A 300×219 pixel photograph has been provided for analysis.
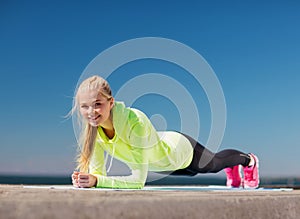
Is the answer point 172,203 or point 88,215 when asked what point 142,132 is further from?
point 88,215

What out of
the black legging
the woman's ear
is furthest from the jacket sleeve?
the black legging

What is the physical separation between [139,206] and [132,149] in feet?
5.38

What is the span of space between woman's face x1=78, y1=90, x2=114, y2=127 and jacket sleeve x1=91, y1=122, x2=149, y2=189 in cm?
20

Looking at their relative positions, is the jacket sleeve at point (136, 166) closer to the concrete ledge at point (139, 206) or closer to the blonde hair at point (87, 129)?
the blonde hair at point (87, 129)

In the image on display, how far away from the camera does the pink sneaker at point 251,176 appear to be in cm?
387

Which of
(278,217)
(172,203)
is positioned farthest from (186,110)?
(172,203)

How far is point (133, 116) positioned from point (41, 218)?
6.00ft

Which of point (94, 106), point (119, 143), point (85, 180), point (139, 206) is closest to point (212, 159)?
point (119, 143)

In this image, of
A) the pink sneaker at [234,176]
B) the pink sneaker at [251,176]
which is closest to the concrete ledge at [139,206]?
the pink sneaker at [251,176]

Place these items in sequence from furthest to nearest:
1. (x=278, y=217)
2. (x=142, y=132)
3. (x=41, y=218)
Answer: (x=142, y=132), (x=278, y=217), (x=41, y=218)

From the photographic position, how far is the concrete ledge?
980mm

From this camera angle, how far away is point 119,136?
2.77 m

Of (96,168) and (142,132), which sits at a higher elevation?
(142,132)

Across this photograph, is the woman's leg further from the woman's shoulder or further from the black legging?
the woman's shoulder
